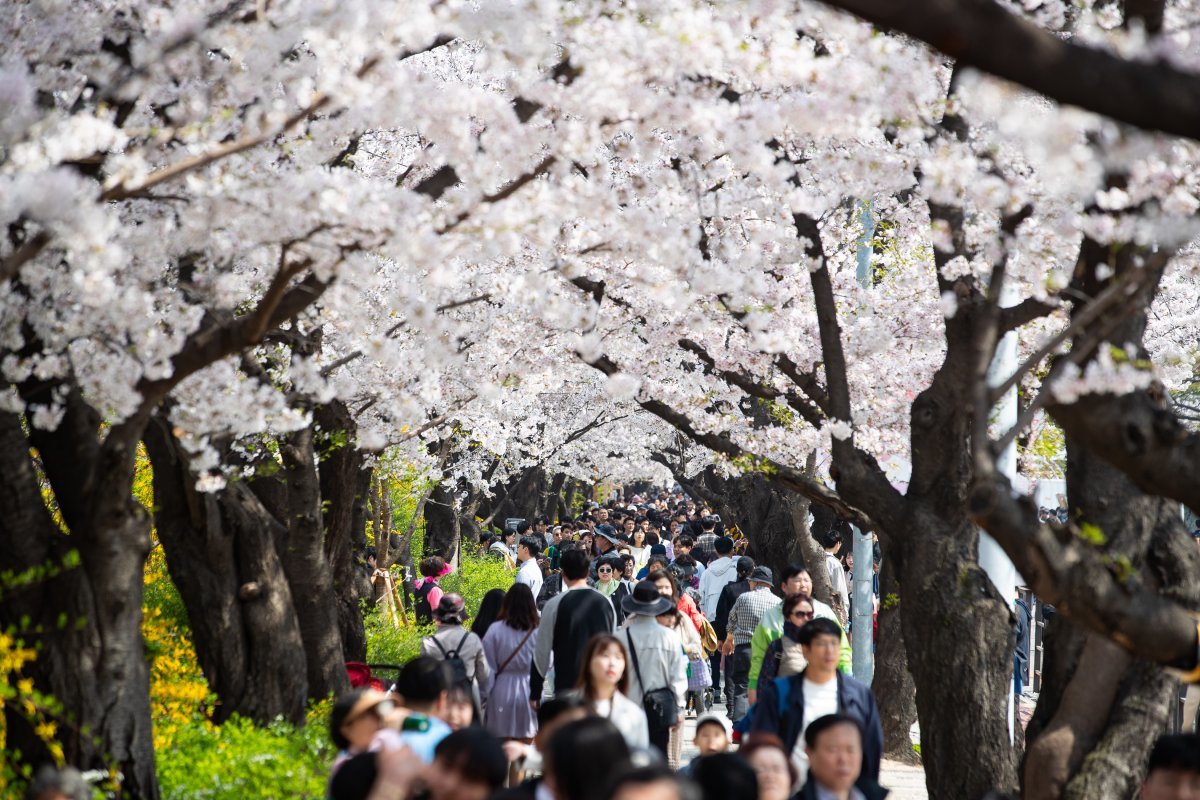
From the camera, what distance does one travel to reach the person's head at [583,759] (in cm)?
403

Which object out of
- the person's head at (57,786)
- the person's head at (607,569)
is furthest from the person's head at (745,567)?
the person's head at (57,786)

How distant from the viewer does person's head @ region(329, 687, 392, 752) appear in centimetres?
534

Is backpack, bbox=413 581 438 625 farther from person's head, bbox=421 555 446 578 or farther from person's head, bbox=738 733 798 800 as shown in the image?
person's head, bbox=738 733 798 800

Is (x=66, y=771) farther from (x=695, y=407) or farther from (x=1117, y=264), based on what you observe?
(x=695, y=407)

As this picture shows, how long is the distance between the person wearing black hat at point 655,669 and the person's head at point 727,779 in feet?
12.3

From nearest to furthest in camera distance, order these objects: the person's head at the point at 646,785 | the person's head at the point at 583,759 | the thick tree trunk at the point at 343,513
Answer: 1. the person's head at the point at 646,785
2. the person's head at the point at 583,759
3. the thick tree trunk at the point at 343,513

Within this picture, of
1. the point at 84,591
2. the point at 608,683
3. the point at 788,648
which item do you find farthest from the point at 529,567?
the point at 84,591

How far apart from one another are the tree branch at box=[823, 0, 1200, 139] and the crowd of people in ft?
6.70

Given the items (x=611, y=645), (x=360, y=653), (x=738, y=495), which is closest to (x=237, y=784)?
(x=611, y=645)

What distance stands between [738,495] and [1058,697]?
17.3 meters

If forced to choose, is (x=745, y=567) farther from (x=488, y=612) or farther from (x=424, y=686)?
(x=424, y=686)

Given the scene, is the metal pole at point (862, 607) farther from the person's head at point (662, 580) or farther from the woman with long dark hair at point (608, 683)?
the woman with long dark hair at point (608, 683)

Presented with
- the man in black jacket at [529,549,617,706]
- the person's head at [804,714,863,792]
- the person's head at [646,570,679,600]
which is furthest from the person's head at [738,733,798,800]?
the person's head at [646,570,679,600]

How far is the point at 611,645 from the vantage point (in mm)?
6594
